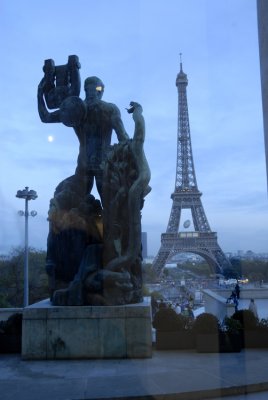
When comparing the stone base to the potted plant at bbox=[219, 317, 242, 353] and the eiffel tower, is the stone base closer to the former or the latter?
the potted plant at bbox=[219, 317, 242, 353]

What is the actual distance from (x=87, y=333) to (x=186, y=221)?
53.9 m

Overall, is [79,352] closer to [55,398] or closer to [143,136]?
[55,398]

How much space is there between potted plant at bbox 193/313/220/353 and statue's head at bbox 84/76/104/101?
18.0 ft

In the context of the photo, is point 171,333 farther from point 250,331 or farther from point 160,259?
point 160,259

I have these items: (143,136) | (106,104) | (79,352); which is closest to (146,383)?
(79,352)

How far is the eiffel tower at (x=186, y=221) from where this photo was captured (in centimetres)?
5803

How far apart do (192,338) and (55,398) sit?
449 cm

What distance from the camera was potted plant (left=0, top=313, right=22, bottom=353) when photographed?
33.2 ft

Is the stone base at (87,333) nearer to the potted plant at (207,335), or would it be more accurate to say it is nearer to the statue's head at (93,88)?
the potted plant at (207,335)

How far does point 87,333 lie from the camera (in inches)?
357

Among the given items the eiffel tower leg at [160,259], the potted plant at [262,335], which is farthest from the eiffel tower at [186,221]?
the potted plant at [262,335]

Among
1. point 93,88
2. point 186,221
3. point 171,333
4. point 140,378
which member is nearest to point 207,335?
point 171,333

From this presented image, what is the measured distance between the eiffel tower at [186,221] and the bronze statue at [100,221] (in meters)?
45.0

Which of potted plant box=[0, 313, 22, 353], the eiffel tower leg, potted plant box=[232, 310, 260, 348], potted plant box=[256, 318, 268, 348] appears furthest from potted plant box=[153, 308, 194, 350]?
the eiffel tower leg
